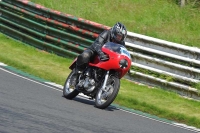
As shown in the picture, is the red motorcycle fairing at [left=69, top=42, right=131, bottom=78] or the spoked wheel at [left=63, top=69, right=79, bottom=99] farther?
the spoked wheel at [left=63, top=69, right=79, bottom=99]

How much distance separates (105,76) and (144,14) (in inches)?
377

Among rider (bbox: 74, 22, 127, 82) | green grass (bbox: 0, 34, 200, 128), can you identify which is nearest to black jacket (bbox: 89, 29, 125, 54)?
rider (bbox: 74, 22, 127, 82)

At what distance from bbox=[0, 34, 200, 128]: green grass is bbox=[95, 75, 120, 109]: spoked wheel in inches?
48.3

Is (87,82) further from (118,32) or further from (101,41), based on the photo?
(118,32)

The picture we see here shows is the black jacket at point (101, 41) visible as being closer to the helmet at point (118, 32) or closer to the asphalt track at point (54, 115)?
the helmet at point (118, 32)

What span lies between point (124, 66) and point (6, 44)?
688 centimetres

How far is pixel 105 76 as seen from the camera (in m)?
11.1

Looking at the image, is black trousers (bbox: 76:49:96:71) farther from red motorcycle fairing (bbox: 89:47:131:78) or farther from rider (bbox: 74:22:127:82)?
red motorcycle fairing (bbox: 89:47:131:78)

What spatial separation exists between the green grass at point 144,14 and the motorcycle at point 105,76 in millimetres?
6374

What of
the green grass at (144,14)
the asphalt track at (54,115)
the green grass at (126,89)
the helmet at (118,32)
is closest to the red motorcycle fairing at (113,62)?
the helmet at (118,32)

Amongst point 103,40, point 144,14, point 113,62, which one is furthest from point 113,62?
point 144,14

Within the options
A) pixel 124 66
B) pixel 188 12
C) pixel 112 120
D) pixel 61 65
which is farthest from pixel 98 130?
pixel 188 12

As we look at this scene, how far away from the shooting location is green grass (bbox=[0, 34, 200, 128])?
11.9 meters

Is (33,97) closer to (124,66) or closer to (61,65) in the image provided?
(124,66)
